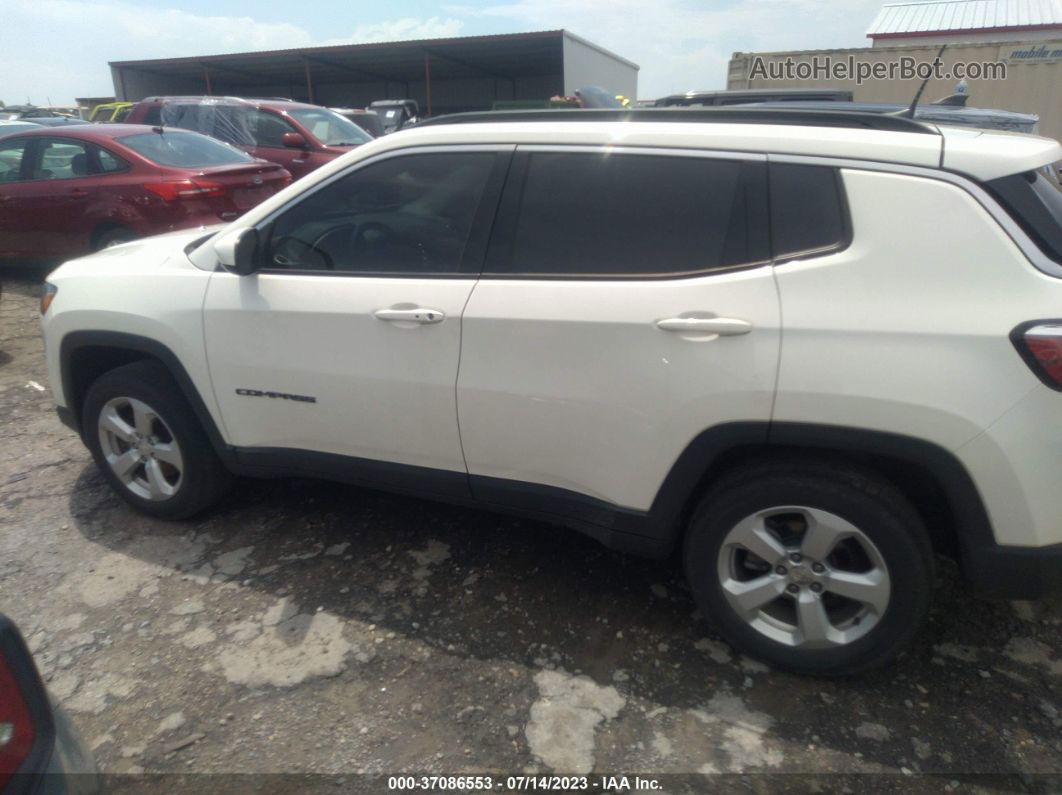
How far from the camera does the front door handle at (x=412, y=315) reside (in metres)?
2.66

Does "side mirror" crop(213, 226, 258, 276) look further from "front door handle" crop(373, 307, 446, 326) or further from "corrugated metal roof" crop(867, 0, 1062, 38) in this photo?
"corrugated metal roof" crop(867, 0, 1062, 38)

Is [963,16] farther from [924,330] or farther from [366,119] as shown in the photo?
[924,330]

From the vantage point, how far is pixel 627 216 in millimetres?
2510

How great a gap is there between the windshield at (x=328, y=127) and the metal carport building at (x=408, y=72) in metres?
12.1

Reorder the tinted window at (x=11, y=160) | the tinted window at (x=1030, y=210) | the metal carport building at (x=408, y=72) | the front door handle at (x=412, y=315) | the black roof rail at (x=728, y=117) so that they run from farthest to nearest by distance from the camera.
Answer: the metal carport building at (x=408, y=72) → the tinted window at (x=11, y=160) → the front door handle at (x=412, y=315) → the black roof rail at (x=728, y=117) → the tinted window at (x=1030, y=210)

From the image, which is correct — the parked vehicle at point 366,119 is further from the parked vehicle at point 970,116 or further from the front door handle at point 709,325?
the front door handle at point 709,325

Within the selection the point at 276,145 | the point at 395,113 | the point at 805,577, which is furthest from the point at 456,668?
the point at 395,113

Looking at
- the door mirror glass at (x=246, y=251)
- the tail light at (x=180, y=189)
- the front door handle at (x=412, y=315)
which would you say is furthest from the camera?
the tail light at (x=180, y=189)

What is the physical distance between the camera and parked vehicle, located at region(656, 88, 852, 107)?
8.29m

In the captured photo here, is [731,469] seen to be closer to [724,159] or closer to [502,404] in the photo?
[502,404]

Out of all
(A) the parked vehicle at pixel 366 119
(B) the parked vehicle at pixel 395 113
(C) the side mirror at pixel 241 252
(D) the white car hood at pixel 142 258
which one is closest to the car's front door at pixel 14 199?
(D) the white car hood at pixel 142 258

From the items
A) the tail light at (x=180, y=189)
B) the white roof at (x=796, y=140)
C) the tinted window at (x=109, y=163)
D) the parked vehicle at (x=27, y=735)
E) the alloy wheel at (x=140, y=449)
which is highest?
the white roof at (x=796, y=140)

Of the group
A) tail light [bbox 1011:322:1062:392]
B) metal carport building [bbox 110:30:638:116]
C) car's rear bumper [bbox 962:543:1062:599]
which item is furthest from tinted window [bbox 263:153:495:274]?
metal carport building [bbox 110:30:638:116]

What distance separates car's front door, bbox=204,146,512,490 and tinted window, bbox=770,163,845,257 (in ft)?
3.12
